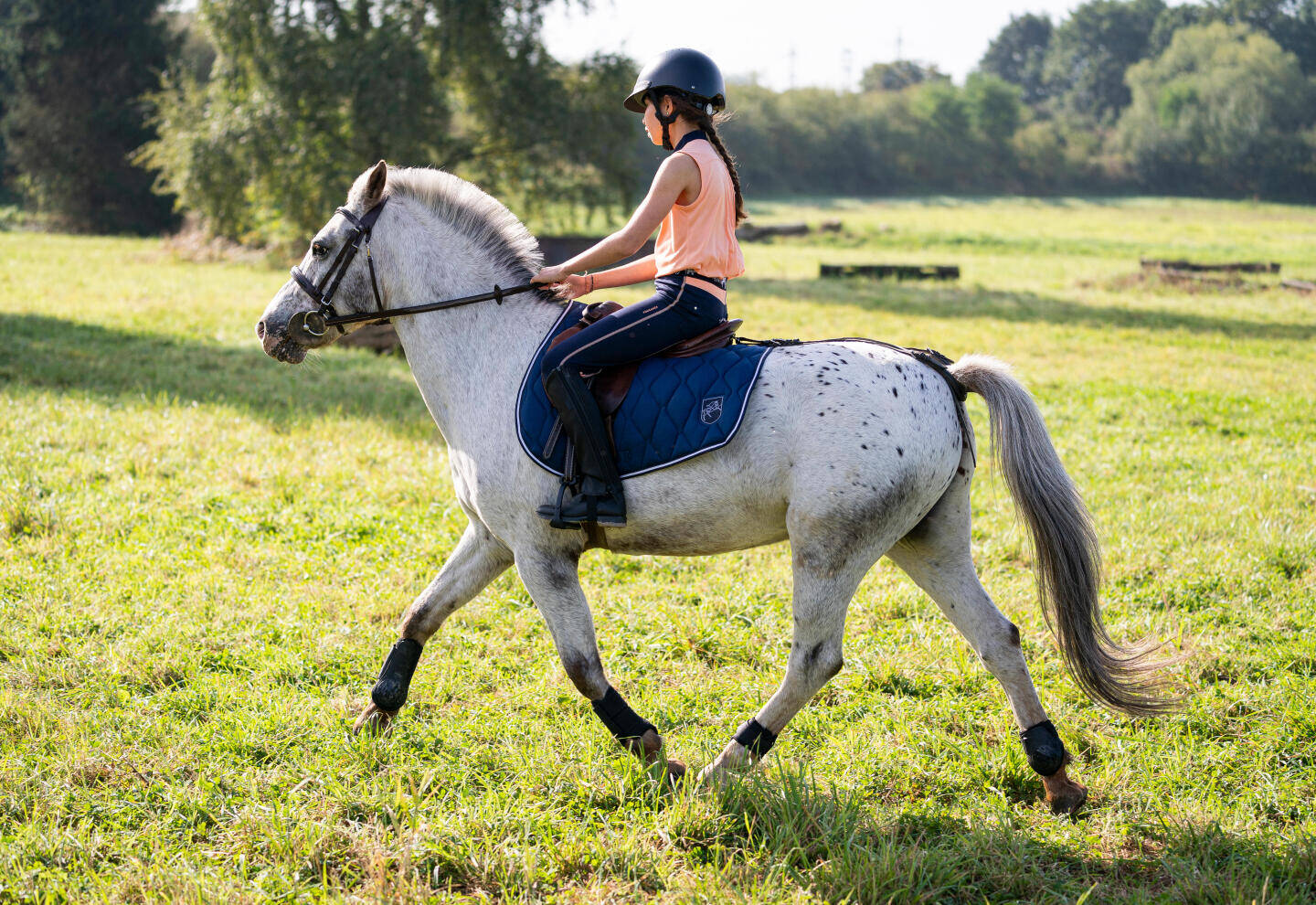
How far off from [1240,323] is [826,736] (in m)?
18.1

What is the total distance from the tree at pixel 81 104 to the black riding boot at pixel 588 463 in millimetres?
40790

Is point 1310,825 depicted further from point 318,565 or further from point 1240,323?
point 1240,323

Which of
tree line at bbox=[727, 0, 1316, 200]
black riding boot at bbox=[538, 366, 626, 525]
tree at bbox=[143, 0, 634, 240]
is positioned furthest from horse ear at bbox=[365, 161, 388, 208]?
tree line at bbox=[727, 0, 1316, 200]

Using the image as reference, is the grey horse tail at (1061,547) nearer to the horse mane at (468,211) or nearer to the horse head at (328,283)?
the horse mane at (468,211)

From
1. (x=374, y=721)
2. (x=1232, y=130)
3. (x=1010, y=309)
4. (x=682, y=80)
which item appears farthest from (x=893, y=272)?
(x=1232, y=130)

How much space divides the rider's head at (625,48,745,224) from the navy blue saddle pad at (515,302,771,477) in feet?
2.69

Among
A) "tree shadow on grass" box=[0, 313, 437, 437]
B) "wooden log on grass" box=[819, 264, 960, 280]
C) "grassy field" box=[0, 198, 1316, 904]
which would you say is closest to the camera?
"grassy field" box=[0, 198, 1316, 904]

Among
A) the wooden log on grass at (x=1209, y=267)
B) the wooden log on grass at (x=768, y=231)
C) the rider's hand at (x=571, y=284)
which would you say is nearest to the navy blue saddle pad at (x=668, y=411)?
the rider's hand at (x=571, y=284)

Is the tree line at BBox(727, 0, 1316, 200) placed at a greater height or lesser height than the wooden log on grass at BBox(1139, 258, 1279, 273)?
greater

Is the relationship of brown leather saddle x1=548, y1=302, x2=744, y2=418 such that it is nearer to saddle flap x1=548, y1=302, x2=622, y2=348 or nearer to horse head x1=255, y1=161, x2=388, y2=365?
saddle flap x1=548, y1=302, x2=622, y2=348

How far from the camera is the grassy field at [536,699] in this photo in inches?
130

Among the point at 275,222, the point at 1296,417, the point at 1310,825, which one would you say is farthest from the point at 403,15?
the point at 1310,825

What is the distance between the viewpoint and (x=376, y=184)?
4082 millimetres

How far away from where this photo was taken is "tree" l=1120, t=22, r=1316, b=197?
7381 centimetres
